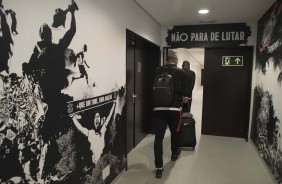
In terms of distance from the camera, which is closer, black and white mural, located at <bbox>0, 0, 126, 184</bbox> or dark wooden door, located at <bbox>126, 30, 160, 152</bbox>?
black and white mural, located at <bbox>0, 0, 126, 184</bbox>

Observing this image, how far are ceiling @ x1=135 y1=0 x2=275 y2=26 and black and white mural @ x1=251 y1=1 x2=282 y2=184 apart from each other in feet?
0.65

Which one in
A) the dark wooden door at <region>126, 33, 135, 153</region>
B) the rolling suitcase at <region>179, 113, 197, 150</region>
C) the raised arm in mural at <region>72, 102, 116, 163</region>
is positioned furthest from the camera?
the rolling suitcase at <region>179, 113, 197, 150</region>

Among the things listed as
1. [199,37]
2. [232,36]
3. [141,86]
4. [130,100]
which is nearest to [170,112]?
[130,100]

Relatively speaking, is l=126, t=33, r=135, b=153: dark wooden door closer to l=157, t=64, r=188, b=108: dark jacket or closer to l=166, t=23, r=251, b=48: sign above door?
l=157, t=64, r=188, b=108: dark jacket

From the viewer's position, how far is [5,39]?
1.17 meters

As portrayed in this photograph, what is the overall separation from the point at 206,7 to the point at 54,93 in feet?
8.63

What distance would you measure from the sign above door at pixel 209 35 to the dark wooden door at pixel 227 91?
0.16m

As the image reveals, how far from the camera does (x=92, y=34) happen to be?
79.0 inches

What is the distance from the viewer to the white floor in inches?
105

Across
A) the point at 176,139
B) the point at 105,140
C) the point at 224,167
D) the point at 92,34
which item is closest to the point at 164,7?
the point at 92,34

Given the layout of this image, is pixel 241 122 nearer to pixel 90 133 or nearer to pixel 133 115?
pixel 133 115

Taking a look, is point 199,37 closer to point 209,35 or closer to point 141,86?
point 209,35

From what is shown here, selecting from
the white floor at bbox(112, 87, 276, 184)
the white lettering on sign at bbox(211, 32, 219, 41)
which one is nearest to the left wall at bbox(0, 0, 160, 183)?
the white floor at bbox(112, 87, 276, 184)

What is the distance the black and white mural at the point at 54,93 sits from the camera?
Answer: 1216 mm
